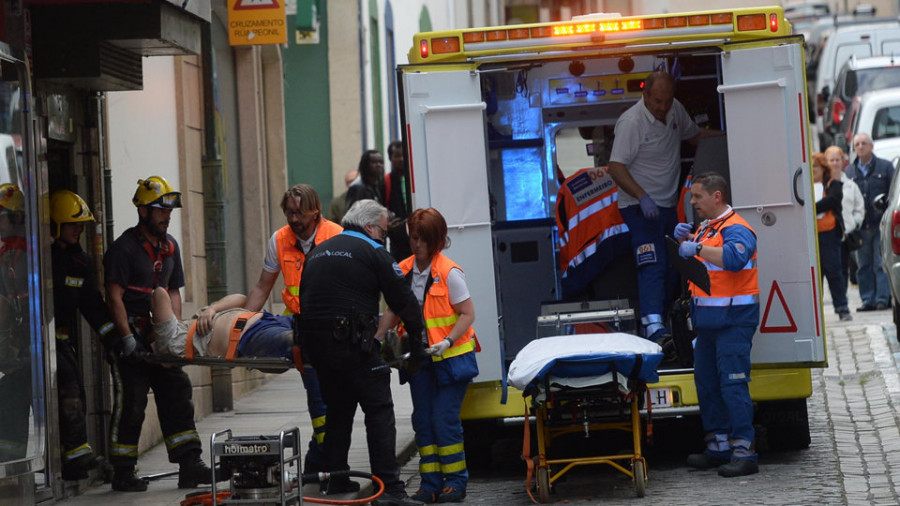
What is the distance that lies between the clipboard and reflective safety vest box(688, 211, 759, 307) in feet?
0.11

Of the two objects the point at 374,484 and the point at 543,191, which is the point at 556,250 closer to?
the point at 543,191

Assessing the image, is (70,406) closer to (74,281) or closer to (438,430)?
(74,281)

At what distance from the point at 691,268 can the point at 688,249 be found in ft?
0.55

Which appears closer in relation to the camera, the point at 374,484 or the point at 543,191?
the point at 374,484

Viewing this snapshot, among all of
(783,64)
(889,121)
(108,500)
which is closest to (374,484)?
(108,500)

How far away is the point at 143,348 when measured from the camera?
9039 millimetres

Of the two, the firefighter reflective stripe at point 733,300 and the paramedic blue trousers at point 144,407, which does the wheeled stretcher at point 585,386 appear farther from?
the paramedic blue trousers at point 144,407

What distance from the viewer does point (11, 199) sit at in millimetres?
7254

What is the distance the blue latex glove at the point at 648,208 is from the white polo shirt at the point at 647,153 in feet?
0.42

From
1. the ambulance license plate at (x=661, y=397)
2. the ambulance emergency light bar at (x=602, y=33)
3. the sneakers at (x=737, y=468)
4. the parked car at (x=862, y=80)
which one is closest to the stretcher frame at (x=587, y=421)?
the ambulance license plate at (x=661, y=397)

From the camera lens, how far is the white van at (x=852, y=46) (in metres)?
31.5

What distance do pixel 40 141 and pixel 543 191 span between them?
385cm

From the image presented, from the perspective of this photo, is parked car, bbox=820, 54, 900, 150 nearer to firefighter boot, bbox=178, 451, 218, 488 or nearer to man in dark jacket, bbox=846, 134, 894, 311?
man in dark jacket, bbox=846, 134, 894, 311

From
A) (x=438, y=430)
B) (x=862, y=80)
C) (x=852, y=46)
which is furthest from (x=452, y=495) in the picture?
(x=852, y=46)
